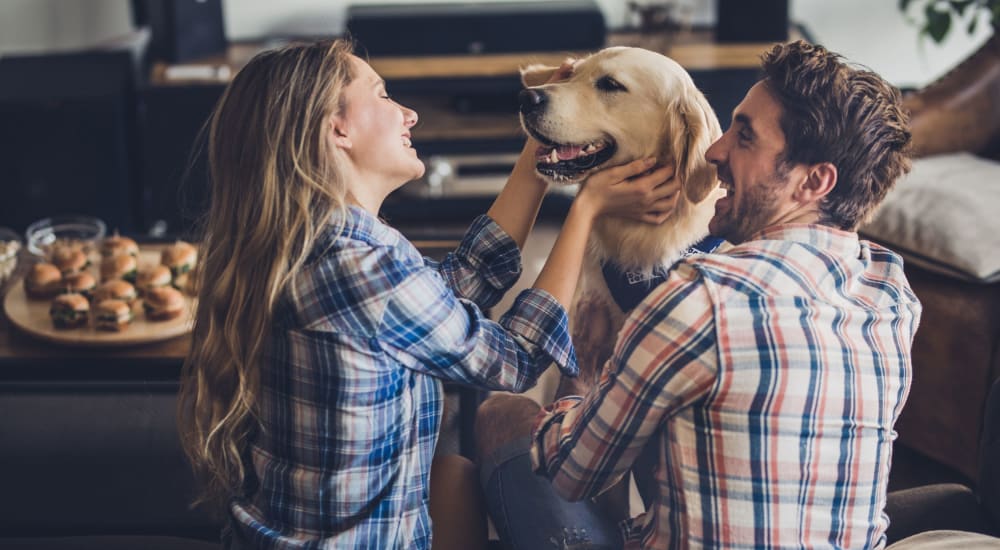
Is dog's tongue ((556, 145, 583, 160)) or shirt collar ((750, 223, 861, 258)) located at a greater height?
dog's tongue ((556, 145, 583, 160))

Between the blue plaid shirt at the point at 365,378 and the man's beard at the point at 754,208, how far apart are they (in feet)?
0.74

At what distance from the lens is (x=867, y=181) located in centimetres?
106

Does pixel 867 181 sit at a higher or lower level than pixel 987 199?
higher

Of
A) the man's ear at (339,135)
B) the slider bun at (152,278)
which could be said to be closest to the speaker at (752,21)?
the slider bun at (152,278)

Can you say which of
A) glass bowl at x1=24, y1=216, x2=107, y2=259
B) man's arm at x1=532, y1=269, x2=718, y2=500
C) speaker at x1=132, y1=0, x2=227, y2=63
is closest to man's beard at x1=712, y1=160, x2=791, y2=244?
man's arm at x1=532, y1=269, x2=718, y2=500

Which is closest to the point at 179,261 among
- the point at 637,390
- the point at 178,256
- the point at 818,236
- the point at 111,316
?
the point at 178,256

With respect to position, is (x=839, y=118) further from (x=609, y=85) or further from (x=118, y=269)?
(x=118, y=269)

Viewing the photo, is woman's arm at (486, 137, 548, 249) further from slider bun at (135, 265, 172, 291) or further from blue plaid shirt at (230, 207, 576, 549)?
slider bun at (135, 265, 172, 291)

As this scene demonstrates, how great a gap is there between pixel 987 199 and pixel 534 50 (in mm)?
1679

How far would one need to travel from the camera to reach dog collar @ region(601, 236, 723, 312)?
1222mm

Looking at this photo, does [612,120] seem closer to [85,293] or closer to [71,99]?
[85,293]

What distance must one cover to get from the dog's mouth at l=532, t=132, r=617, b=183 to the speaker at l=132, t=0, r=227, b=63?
2.29m

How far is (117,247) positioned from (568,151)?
1160mm

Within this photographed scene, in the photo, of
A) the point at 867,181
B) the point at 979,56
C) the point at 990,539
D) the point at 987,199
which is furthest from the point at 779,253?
the point at 979,56
